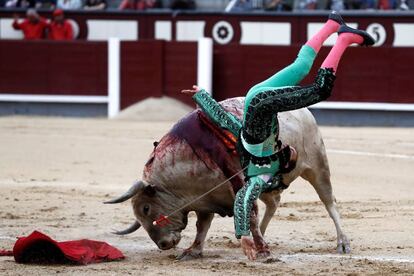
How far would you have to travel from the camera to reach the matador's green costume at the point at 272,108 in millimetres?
5070

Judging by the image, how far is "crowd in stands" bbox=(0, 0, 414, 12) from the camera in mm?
14797

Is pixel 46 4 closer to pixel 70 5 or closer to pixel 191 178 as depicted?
pixel 70 5

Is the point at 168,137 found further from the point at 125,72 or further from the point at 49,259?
the point at 125,72

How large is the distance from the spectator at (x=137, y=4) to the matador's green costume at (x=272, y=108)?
10.8 metres

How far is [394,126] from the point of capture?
14.3m

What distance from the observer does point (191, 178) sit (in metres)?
5.67

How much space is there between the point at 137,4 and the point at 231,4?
144 centimetres

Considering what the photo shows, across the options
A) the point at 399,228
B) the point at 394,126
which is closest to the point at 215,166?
the point at 399,228

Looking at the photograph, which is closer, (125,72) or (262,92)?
(262,92)

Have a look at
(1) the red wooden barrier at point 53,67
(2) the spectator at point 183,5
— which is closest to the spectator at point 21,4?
(1) the red wooden barrier at point 53,67

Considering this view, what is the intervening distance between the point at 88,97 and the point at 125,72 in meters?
0.67

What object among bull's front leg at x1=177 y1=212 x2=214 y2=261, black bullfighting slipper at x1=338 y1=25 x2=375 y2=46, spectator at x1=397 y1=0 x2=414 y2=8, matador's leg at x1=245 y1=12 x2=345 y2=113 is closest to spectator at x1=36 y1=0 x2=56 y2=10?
spectator at x1=397 y1=0 x2=414 y2=8

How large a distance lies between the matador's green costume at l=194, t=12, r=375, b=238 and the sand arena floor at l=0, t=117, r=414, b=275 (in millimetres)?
404

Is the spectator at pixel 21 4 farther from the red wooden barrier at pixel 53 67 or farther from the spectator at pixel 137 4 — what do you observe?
the spectator at pixel 137 4
